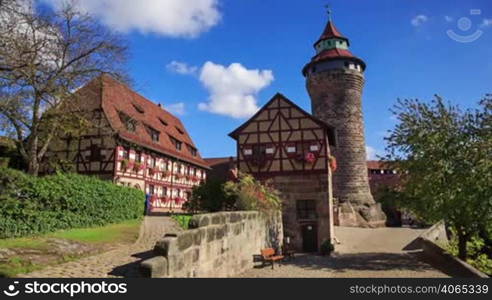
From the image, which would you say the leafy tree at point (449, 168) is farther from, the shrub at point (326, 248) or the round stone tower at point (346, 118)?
the round stone tower at point (346, 118)

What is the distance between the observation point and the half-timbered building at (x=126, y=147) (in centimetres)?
2079

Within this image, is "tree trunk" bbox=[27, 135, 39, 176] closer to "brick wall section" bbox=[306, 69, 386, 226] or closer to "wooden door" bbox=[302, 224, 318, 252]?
"wooden door" bbox=[302, 224, 318, 252]

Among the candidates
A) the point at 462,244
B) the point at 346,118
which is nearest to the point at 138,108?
the point at 346,118

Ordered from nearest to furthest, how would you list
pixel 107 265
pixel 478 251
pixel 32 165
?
1. pixel 107 265
2. pixel 478 251
3. pixel 32 165

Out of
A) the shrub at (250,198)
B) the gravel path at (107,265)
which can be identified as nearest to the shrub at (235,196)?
the shrub at (250,198)

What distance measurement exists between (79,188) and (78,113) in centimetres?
466

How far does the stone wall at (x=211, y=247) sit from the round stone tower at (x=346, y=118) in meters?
22.8

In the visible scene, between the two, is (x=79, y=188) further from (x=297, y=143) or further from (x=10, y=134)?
(x=297, y=143)

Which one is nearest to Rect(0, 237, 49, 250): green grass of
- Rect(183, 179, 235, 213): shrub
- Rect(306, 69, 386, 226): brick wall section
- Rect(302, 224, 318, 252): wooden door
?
Rect(183, 179, 235, 213): shrub

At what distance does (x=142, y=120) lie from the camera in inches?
1006

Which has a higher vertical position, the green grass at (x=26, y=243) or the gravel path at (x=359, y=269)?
the green grass at (x=26, y=243)

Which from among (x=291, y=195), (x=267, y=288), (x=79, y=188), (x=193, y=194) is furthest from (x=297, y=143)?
(x=267, y=288)

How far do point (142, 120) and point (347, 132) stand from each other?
19556 millimetres

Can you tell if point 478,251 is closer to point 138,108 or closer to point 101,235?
point 101,235
